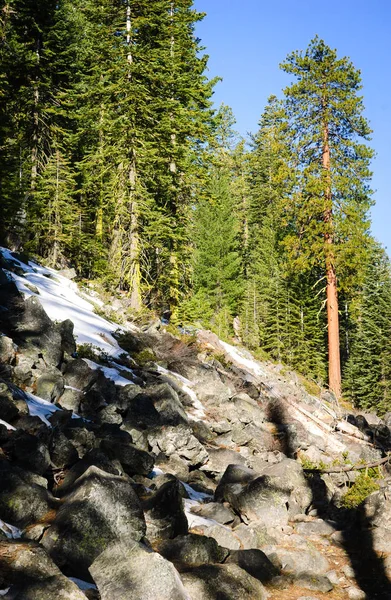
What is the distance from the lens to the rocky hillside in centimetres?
493

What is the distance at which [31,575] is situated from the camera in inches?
162

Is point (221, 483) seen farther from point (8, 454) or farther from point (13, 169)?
point (13, 169)

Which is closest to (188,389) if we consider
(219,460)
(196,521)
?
(219,460)

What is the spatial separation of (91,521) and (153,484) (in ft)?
8.70

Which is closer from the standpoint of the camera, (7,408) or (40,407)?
(7,408)

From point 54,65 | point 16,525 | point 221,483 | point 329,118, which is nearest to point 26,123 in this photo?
point 54,65

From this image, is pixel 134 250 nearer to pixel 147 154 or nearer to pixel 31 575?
pixel 147 154

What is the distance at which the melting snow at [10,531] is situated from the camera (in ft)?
16.1

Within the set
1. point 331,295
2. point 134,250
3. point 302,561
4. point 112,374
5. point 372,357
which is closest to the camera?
point 302,561

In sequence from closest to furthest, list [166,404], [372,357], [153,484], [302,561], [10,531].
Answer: [10,531], [302,561], [153,484], [166,404], [372,357]

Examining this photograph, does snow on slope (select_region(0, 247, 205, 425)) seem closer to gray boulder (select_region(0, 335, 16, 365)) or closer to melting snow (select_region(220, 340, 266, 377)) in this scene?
gray boulder (select_region(0, 335, 16, 365))

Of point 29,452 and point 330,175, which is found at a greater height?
point 330,175

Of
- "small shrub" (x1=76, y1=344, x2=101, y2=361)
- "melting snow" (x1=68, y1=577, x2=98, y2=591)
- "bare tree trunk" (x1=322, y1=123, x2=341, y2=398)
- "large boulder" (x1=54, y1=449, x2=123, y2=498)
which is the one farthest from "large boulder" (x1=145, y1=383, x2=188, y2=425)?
"bare tree trunk" (x1=322, y1=123, x2=341, y2=398)

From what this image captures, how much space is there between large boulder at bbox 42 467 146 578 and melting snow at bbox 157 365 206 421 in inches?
276
